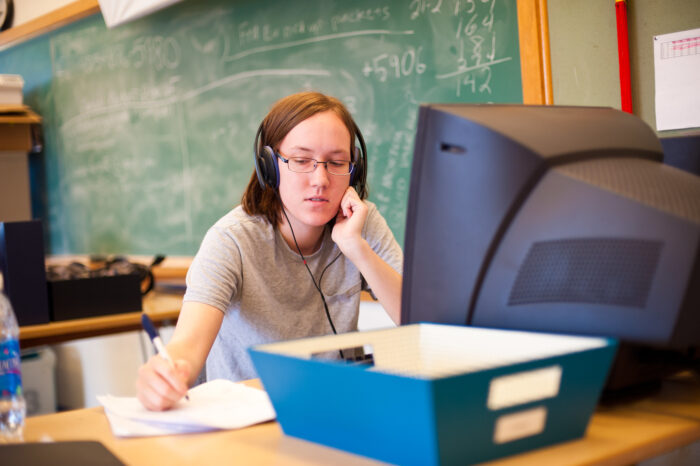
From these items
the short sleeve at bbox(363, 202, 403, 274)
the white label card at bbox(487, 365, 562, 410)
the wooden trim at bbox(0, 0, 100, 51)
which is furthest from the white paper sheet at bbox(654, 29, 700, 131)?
the wooden trim at bbox(0, 0, 100, 51)

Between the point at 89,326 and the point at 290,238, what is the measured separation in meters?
1.05

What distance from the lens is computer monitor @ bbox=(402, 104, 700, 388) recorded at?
71cm

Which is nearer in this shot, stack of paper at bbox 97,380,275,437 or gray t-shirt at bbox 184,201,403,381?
stack of paper at bbox 97,380,275,437

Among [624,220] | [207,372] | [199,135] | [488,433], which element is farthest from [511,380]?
[199,135]

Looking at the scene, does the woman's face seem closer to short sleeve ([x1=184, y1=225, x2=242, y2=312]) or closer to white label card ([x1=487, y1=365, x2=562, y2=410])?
short sleeve ([x1=184, y1=225, x2=242, y2=312])

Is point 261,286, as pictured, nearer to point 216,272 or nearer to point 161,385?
point 216,272

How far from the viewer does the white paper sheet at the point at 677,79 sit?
1.60 meters

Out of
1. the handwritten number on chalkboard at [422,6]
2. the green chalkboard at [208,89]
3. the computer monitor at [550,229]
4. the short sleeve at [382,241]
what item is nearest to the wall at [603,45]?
the green chalkboard at [208,89]

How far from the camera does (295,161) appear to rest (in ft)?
4.68

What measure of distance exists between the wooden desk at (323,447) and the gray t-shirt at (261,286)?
1.57 ft

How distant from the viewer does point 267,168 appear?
1.44m

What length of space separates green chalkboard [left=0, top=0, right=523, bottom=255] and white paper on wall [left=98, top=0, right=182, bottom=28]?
7.4 inches

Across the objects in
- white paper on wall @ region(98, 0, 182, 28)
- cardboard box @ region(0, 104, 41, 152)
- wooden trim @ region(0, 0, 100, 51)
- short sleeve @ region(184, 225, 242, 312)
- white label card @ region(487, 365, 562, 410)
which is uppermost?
wooden trim @ region(0, 0, 100, 51)

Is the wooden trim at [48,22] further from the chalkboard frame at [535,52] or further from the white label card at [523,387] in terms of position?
the white label card at [523,387]
